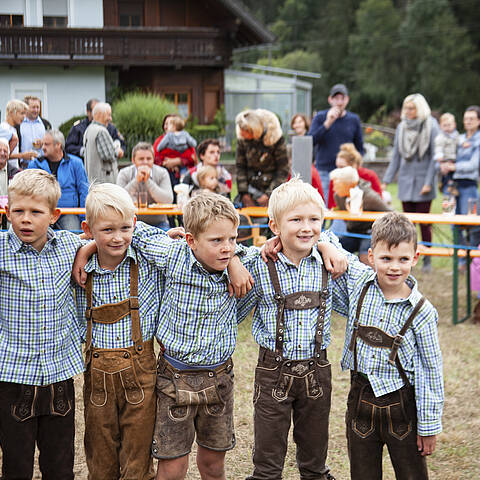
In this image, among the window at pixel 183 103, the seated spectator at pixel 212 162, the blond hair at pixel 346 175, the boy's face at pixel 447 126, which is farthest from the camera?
the window at pixel 183 103

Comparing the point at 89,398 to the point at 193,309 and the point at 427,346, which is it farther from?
the point at 427,346

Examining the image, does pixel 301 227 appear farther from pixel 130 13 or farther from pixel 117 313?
pixel 130 13

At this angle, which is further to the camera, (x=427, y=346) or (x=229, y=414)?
(x=229, y=414)

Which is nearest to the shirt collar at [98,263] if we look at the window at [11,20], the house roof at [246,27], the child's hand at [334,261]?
the child's hand at [334,261]

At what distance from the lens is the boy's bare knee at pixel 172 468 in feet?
9.43

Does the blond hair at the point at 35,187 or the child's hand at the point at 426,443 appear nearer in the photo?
the child's hand at the point at 426,443

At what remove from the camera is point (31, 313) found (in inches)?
111

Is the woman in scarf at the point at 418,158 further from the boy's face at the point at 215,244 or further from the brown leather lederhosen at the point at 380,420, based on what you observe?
the boy's face at the point at 215,244

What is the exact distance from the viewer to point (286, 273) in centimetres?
294

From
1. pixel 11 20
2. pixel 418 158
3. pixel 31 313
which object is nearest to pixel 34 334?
pixel 31 313

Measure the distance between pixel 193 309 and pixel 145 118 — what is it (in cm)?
1623

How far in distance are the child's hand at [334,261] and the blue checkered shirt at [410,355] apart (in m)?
0.11

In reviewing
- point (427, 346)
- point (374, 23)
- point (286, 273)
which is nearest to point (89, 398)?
point (286, 273)

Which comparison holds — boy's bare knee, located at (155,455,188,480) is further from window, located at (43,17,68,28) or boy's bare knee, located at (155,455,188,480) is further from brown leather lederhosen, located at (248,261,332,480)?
window, located at (43,17,68,28)
